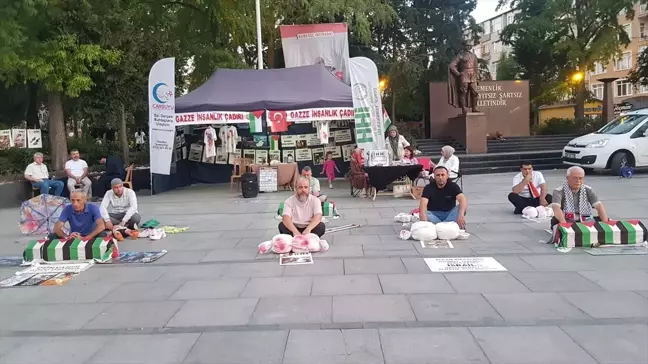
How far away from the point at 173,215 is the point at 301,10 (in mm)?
13446

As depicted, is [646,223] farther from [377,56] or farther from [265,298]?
[377,56]

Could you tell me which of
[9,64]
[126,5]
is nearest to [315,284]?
[9,64]

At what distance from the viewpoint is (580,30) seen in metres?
33.2

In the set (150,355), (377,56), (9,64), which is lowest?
(150,355)

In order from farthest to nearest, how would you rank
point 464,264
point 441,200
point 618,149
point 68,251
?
point 618,149, point 441,200, point 68,251, point 464,264

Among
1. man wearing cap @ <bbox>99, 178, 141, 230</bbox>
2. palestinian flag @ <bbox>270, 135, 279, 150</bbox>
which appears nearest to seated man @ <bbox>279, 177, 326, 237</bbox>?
man wearing cap @ <bbox>99, 178, 141, 230</bbox>

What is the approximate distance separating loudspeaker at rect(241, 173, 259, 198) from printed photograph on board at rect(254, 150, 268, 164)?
386 cm

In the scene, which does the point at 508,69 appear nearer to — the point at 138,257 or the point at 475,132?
the point at 475,132

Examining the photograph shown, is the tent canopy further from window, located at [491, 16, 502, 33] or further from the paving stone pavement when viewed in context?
window, located at [491, 16, 502, 33]

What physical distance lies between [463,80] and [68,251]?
A: 58.8ft

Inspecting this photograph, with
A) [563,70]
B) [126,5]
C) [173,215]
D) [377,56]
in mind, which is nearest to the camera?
[173,215]

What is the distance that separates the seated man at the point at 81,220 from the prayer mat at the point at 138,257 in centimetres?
52

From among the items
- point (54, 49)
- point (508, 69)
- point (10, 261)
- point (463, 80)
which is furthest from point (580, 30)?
point (10, 261)

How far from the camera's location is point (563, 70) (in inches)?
1491
